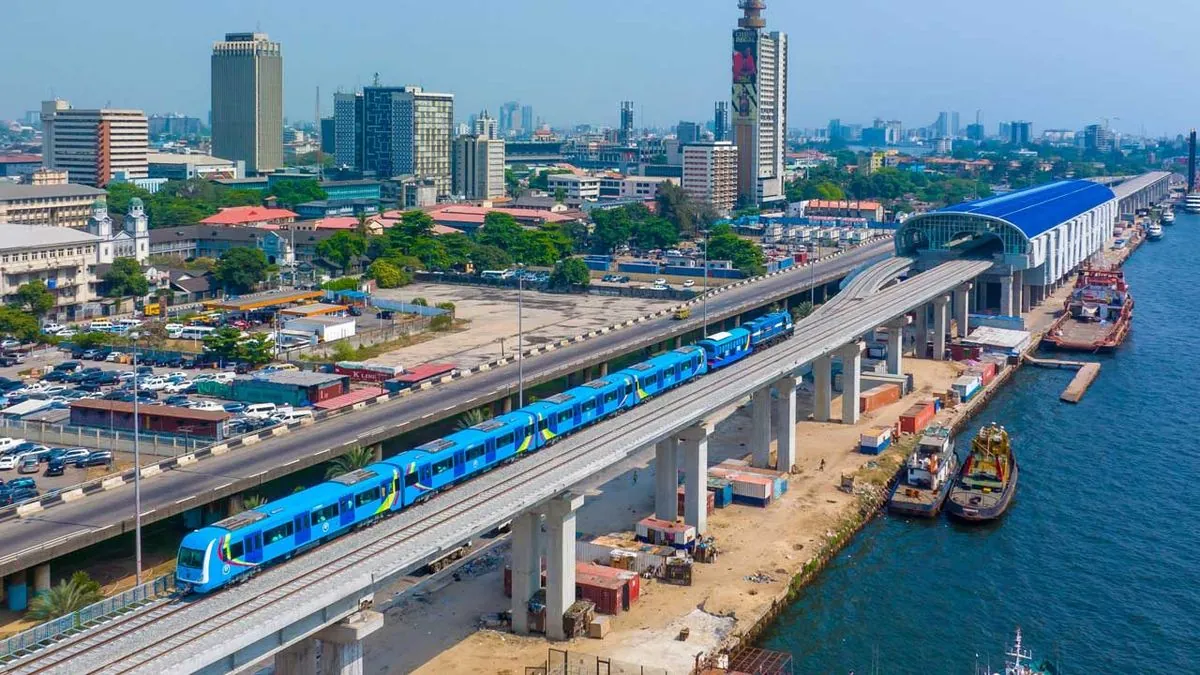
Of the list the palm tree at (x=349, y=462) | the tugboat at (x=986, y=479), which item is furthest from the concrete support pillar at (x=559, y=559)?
the tugboat at (x=986, y=479)

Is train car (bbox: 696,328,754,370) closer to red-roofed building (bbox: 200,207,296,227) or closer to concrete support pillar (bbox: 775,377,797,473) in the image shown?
concrete support pillar (bbox: 775,377,797,473)

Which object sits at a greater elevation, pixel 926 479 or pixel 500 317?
pixel 500 317

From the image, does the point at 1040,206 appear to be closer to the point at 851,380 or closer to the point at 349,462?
the point at 851,380

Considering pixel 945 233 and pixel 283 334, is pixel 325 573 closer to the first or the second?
pixel 283 334

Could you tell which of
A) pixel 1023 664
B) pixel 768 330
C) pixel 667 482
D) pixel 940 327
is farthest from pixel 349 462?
pixel 940 327

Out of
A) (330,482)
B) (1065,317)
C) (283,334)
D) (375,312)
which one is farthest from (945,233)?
(330,482)

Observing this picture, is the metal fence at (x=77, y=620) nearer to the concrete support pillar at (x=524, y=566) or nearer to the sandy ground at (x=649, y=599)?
the sandy ground at (x=649, y=599)
